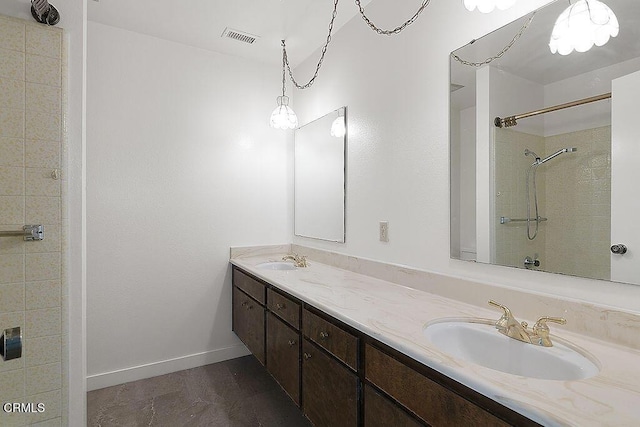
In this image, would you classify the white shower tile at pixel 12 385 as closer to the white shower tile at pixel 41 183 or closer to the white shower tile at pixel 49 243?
the white shower tile at pixel 49 243

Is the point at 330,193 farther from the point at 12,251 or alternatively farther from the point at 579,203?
the point at 12,251

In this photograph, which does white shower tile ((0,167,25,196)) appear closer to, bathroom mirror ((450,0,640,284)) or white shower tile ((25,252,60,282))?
white shower tile ((25,252,60,282))

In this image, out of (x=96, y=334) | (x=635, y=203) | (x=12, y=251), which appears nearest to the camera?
(x=635, y=203)

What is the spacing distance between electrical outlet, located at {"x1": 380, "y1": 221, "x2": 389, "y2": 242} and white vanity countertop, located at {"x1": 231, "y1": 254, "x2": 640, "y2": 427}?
275mm

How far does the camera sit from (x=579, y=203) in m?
1.21

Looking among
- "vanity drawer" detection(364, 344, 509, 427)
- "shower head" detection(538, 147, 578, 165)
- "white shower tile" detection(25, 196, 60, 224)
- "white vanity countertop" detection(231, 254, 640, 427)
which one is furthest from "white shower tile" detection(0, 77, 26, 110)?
"shower head" detection(538, 147, 578, 165)

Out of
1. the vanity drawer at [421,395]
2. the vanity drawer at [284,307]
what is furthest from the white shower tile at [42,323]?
the vanity drawer at [421,395]

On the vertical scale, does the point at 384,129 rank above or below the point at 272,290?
above

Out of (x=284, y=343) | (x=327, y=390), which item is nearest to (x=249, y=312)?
(x=284, y=343)

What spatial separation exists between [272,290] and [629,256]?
5.50 ft

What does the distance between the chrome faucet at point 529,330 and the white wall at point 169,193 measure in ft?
7.28

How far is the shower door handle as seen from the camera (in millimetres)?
1091

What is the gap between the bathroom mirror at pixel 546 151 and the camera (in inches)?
43.1

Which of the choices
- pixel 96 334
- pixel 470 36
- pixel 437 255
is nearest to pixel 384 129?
pixel 470 36
